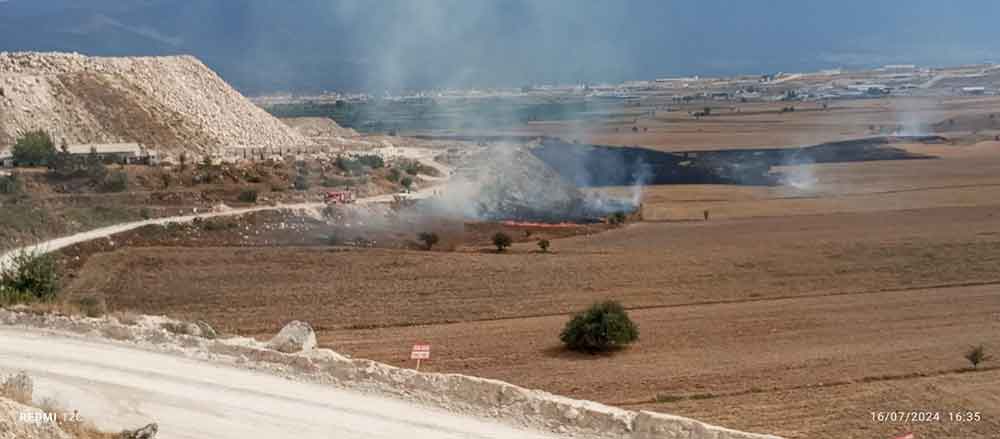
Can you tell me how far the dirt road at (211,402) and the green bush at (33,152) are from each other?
33.9 metres

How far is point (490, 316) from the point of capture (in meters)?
29.0

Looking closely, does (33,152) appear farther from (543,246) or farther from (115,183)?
(543,246)

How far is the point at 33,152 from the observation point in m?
47.6

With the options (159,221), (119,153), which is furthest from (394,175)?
(159,221)

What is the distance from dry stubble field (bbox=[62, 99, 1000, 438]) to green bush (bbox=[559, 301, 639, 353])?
1.68 feet

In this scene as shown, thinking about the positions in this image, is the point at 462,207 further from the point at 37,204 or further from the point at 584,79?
the point at 584,79

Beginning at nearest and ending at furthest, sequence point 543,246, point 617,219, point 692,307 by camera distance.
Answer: point 692,307
point 543,246
point 617,219

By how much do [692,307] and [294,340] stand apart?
15702 millimetres

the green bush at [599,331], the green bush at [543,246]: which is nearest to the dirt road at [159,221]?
the green bush at [543,246]

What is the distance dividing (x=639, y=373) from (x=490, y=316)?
295 inches

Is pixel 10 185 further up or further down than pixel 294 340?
further up

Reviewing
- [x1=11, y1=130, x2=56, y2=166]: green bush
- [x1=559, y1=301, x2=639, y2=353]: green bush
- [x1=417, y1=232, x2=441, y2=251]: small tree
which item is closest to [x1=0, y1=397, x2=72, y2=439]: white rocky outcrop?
[x1=559, y1=301, x2=639, y2=353]: green bush

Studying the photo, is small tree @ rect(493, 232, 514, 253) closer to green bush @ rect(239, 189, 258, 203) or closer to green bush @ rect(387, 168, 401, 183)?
green bush @ rect(239, 189, 258, 203)

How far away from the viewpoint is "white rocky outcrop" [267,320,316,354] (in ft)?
58.0
